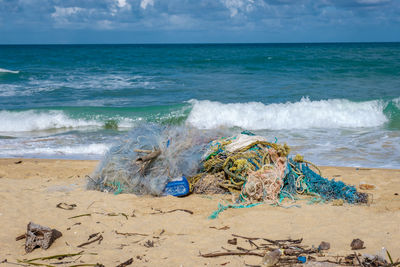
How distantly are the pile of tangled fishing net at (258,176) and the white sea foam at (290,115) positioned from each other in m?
6.19

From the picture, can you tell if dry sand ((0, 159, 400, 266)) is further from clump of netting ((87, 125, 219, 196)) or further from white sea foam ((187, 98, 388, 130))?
white sea foam ((187, 98, 388, 130))

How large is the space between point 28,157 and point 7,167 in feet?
3.67

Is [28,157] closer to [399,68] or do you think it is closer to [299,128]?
[299,128]

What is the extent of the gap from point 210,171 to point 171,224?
131 cm

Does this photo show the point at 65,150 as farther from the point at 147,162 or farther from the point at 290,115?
the point at 290,115

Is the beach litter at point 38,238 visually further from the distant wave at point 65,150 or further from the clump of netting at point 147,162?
the distant wave at point 65,150

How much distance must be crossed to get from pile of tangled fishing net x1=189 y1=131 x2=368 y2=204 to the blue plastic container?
8.0 inches

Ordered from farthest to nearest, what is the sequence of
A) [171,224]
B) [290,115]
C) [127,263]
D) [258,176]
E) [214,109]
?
[214,109], [290,115], [258,176], [171,224], [127,263]

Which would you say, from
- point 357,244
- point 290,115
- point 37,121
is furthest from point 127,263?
point 37,121

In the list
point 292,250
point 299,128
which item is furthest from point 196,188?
point 299,128

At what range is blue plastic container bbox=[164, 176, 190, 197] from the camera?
16.5ft

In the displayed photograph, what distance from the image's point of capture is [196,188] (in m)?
5.22

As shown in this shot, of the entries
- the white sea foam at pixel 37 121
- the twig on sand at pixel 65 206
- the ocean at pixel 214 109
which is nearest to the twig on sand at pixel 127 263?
the twig on sand at pixel 65 206

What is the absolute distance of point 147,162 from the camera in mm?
5016
